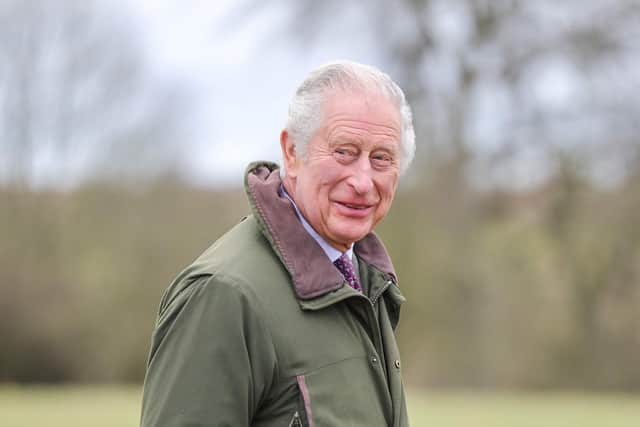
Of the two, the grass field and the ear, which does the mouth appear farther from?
the grass field

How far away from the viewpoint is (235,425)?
2.14 m

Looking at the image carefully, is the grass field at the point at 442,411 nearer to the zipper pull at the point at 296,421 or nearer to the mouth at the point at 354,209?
the mouth at the point at 354,209

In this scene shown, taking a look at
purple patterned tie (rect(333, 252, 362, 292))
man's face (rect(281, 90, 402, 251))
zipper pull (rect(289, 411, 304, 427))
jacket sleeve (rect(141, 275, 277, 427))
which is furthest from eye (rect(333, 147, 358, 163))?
zipper pull (rect(289, 411, 304, 427))

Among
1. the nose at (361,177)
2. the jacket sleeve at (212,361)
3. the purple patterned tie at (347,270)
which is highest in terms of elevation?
the nose at (361,177)

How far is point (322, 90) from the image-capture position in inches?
95.6

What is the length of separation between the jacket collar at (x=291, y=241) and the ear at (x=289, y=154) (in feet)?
0.16

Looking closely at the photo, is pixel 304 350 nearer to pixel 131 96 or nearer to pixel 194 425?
pixel 194 425

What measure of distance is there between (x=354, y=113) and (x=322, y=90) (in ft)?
0.33

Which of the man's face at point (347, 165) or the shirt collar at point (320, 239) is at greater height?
the man's face at point (347, 165)

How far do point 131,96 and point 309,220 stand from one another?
65.1ft

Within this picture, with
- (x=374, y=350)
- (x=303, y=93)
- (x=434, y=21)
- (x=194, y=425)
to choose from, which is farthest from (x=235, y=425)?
(x=434, y=21)

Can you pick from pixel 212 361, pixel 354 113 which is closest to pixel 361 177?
pixel 354 113

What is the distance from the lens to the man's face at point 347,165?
2408 millimetres

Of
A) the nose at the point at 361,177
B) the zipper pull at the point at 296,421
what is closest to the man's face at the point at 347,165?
the nose at the point at 361,177
